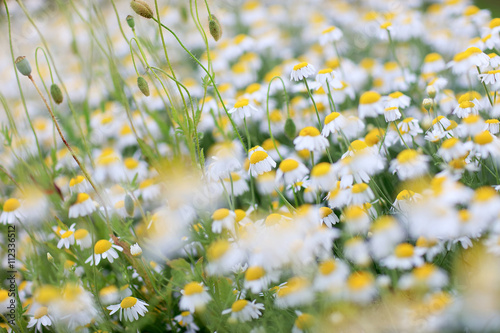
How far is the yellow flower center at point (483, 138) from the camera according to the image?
1166mm

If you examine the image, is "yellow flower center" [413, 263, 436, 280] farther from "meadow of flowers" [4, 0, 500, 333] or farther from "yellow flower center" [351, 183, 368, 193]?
"yellow flower center" [351, 183, 368, 193]

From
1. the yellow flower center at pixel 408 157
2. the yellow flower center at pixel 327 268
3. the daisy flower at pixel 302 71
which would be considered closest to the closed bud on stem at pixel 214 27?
the daisy flower at pixel 302 71

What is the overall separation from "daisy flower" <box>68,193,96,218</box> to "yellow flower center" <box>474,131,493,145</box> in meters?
1.25

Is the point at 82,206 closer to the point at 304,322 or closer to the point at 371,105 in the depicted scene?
the point at 304,322

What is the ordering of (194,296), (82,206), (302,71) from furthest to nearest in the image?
(82,206) < (302,71) < (194,296)

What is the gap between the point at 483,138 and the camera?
1169 mm

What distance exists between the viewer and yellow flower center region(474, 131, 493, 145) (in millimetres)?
1166

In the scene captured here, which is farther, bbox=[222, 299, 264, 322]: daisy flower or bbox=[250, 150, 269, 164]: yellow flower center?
bbox=[250, 150, 269, 164]: yellow flower center


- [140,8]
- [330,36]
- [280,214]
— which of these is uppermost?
[140,8]

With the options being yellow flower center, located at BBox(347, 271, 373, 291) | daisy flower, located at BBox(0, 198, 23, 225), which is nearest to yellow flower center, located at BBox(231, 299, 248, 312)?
yellow flower center, located at BBox(347, 271, 373, 291)

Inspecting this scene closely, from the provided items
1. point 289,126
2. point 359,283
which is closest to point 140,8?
point 289,126

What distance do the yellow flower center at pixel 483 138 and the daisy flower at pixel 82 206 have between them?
1.25 m

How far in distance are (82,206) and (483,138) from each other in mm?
1301

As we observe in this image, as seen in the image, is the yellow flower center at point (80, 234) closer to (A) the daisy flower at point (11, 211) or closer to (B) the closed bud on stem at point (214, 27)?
(A) the daisy flower at point (11, 211)
